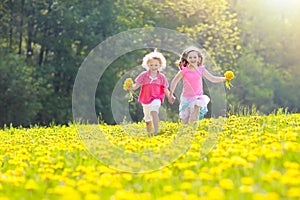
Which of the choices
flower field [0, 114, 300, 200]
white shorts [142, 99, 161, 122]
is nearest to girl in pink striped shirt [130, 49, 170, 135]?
white shorts [142, 99, 161, 122]

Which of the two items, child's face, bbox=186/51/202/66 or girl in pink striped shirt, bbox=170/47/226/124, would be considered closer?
girl in pink striped shirt, bbox=170/47/226/124

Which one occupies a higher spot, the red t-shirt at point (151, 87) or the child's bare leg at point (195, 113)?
the red t-shirt at point (151, 87)

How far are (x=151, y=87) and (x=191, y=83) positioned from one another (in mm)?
704

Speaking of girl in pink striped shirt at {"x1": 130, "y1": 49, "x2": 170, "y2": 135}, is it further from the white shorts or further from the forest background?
the forest background

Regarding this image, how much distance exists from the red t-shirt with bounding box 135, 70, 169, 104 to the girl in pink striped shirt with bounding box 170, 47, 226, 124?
0.64 ft

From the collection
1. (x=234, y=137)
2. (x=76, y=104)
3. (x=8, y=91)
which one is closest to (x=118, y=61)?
(x=76, y=104)

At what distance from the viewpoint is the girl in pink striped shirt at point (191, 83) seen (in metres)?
8.01

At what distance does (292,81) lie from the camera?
38.6m

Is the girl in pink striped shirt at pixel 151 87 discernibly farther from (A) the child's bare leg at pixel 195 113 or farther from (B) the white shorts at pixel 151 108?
(A) the child's bare leg at pixel 195 113

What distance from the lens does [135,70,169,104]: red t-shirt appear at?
7.84m

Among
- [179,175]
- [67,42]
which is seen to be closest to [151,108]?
[179,175]

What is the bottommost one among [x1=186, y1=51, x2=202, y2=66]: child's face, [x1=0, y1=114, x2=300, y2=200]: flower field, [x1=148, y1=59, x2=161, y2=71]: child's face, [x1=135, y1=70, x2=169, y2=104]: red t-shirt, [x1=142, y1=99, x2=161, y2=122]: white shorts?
[x1=0, y1=114, x2=300, y2=200]: flower field

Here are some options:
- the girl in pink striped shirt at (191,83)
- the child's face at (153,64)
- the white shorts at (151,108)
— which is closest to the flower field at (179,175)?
the white shorts at (151,108)

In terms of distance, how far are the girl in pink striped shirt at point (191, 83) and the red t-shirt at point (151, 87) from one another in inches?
7.7
